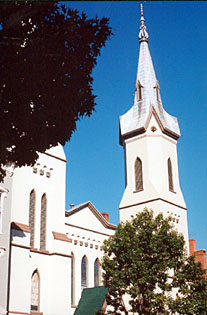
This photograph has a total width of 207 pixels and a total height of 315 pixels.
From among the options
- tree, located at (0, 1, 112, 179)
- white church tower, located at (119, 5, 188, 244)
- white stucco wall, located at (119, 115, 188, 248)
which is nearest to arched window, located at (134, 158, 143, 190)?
white church tower, located at (119, 5, 188, 244)

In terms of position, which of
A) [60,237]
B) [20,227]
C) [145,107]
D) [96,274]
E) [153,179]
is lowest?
[96,274]

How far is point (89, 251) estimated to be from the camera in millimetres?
36625

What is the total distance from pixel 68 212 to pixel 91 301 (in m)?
6.49

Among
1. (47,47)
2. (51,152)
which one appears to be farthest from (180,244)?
(47,47)

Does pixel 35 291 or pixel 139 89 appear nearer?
pixel 35 291

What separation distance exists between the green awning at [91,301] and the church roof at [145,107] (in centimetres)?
1547

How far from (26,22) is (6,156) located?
4.01 meters

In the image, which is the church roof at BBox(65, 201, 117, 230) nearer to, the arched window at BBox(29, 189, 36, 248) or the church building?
the church building

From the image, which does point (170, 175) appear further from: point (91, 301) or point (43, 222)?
point (43, 222)

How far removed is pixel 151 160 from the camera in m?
41.9

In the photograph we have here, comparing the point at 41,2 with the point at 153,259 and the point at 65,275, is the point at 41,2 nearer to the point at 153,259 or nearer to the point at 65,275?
the point at 153,259

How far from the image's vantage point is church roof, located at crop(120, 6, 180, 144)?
144 ft

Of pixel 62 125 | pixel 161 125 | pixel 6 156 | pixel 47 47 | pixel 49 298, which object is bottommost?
pixel 49 298

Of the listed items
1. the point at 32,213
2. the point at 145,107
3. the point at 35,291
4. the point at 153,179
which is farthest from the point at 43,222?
the point at 145,107
